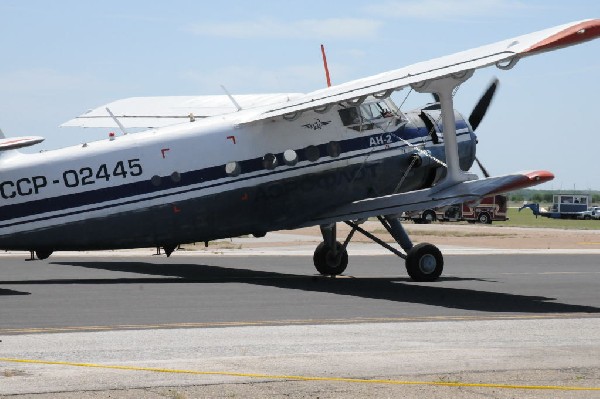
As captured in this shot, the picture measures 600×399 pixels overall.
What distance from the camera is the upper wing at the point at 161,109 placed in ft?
102

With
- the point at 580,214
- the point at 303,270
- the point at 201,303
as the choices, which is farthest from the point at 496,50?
the point at 580,214

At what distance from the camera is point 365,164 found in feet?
87.7

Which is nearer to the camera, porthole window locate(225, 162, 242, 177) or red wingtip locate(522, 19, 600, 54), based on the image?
red wingtip locate(522, 19, 600, 54)

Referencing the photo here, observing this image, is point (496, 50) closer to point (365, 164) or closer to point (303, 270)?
point (365, 164)

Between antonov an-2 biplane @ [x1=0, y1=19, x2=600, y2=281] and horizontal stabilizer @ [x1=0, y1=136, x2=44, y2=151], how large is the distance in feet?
0.13

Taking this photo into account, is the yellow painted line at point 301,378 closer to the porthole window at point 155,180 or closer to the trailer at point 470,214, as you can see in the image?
the porthole window at point 155,180

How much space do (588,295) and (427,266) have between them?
4062 mm

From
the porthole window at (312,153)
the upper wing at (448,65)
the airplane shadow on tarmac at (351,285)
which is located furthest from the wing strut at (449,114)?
the porthole window at (312,153)

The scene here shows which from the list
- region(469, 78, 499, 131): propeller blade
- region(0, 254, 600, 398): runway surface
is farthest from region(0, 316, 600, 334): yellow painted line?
region(469, 78, 499, 131): propeller blade

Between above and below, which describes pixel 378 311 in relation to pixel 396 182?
below

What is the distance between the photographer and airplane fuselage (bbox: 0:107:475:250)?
78.4 feet

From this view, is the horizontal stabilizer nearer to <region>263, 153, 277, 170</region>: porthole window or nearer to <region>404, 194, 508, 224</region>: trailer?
<region>263, 153, 277, 170</region>: porthole window

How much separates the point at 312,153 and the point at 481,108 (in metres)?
6.24

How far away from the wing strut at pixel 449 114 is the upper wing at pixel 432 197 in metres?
0.21
